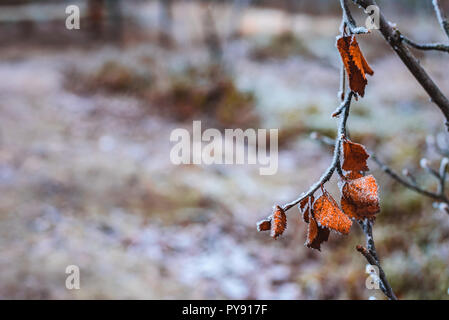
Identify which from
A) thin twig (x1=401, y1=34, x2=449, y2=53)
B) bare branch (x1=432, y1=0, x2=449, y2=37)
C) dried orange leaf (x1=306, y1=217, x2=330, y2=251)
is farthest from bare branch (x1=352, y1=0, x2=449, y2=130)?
dried orange leaf (x1=306, y1=217, x2=330, y2=251)

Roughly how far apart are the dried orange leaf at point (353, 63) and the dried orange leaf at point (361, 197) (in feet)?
0.47

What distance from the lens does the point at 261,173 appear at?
602 cm

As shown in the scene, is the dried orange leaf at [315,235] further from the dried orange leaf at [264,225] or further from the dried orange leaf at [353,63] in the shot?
the dried orange leaf at [353,63]

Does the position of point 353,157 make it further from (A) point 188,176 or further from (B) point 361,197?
(A) point 188,176

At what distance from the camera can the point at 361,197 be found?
0.60m

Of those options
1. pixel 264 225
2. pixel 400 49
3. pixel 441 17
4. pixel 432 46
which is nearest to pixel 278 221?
pixel 264 225

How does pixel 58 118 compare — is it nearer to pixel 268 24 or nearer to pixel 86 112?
pixel 86 112

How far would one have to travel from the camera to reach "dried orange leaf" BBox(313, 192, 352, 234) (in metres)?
0.62

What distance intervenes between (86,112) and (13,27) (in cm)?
1016

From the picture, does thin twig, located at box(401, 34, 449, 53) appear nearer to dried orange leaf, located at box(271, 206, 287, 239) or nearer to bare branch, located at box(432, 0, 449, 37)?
bare branch, located at box(432, 0, 449, 37)

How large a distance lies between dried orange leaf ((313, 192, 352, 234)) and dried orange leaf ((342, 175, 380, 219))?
0.02 meters

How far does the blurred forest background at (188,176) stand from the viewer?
3.59 meters

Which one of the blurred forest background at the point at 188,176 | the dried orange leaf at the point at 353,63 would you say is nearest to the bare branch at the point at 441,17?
the dried orange leaf at the point at 353,63
